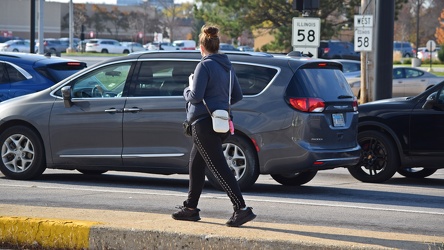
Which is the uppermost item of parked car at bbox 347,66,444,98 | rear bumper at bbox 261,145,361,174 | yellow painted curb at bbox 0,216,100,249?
parked car at bbox 347,66,444,98

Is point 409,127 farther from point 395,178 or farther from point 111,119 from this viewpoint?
point 111,119

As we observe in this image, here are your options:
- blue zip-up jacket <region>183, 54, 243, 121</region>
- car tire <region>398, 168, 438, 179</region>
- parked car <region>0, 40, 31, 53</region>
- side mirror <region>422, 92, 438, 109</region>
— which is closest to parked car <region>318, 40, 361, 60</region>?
parked car <region>0, 40, 31, 53</region>

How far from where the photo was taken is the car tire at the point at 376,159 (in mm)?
12703

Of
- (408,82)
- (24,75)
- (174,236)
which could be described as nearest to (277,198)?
(174,236)

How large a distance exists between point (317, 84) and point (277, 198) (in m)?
1.46

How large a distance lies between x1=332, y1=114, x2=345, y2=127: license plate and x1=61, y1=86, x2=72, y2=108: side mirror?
326 centimetres

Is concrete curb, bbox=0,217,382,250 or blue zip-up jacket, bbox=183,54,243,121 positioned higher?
blue zip-up jacket, bbox=183,54,243,121

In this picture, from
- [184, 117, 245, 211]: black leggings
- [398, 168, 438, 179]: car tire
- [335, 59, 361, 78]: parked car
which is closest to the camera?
[184, 117, 245, 211]: black leggings

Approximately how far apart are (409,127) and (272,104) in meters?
2.79

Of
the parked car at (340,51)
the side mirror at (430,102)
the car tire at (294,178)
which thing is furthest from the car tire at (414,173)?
the parked car at (340,51)

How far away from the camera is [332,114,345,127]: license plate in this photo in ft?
35.7

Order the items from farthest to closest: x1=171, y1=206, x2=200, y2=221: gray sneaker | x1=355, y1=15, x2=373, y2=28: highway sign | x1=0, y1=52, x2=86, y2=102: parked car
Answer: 1. x1=355, y1=15, x2=373, y2=28: highway sign
2. x1=0, y1=52, x2=86, y2=102: parked car
3. x1=171, y1=206, x2=200, y2=221: gray sneaker

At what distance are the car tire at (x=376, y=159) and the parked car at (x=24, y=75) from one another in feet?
17.5

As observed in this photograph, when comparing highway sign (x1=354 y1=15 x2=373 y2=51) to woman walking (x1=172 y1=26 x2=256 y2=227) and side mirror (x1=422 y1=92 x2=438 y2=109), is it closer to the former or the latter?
side mirror (x1=422 y1=92 x2=438 y2=109)
